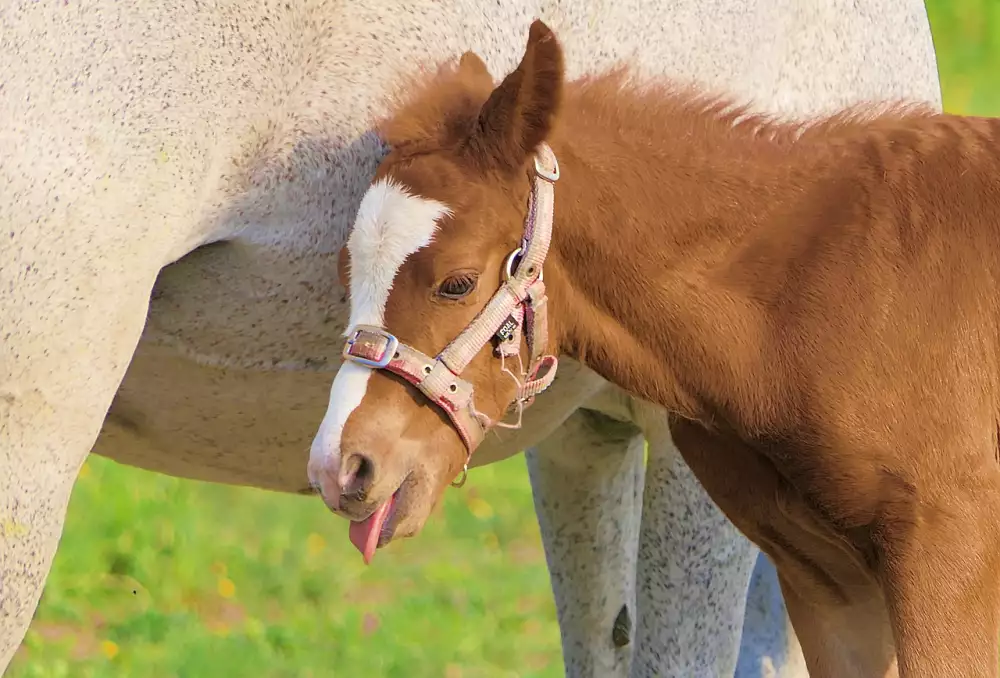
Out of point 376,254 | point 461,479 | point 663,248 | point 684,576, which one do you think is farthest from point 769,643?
point 376,254

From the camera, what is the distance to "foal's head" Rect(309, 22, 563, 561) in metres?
2.56

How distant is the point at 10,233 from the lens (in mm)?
2424

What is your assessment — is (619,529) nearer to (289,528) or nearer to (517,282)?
(517,282)

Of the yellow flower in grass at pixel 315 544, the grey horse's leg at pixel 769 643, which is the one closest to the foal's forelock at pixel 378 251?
the grey horse's leg at pixel 769 643

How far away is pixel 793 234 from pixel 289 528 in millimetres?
4375

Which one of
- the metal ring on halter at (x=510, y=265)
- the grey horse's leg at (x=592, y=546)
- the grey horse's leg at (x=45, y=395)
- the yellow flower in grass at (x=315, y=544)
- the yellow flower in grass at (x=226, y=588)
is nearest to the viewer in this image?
the grey horse's leg at (x=45, y=395)

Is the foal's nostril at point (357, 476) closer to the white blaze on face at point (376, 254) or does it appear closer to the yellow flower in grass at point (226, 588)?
the white blaze on face at point (376, 254)

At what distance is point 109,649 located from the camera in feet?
18.0

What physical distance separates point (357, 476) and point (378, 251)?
38 centimetres

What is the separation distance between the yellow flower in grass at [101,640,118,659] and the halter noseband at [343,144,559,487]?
3179 mm

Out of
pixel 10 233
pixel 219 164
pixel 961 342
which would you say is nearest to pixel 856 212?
pixel 961 342

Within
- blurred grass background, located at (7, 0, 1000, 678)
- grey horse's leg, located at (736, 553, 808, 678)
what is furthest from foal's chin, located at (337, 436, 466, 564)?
blurred grass background, located at (7, 0, 1000, 678)

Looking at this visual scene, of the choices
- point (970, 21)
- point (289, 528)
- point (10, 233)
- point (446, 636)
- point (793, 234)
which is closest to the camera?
point (10, 233)

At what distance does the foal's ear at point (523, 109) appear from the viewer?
256cm
